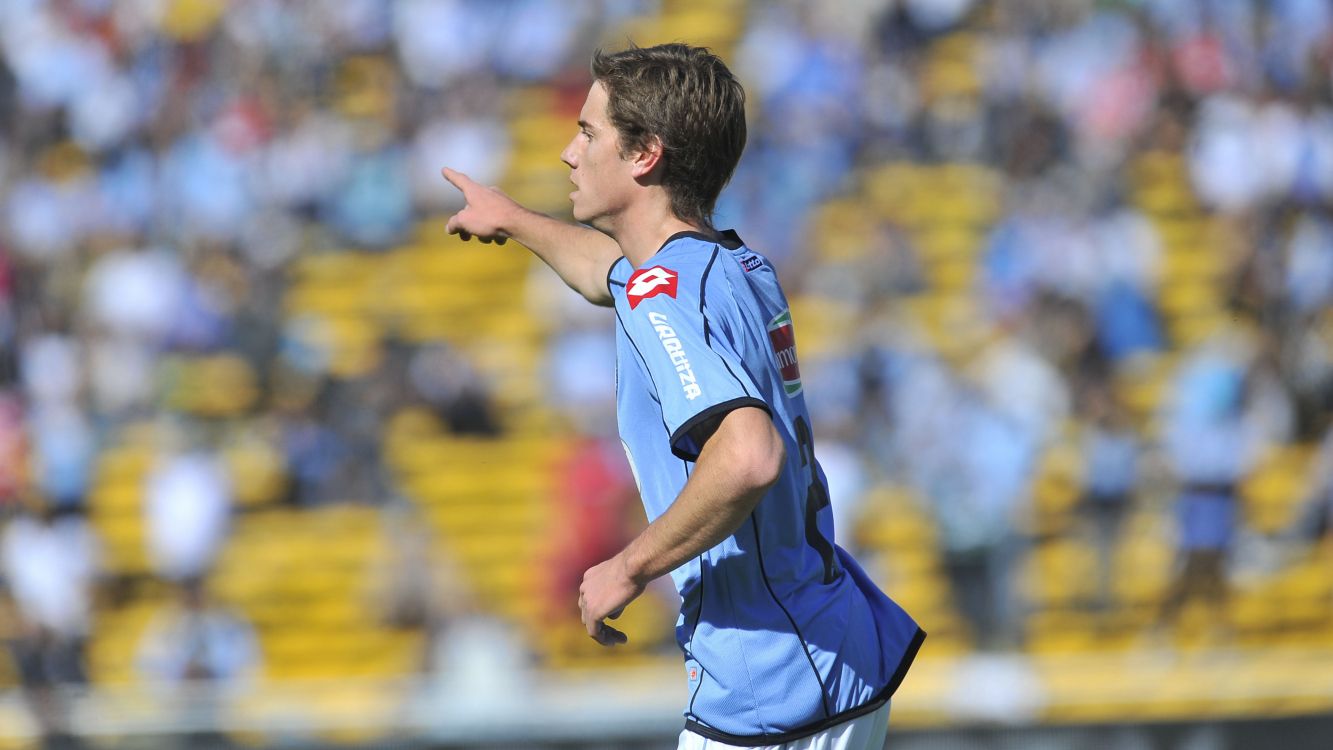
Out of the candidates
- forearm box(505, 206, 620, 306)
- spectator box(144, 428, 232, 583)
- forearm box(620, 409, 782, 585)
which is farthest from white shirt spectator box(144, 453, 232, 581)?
forearm box(620, 409, 782, 585)

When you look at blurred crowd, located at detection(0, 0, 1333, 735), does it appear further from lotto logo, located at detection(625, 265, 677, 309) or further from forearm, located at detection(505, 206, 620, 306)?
lotto logo, located at detection(625, 265, 677, 309)

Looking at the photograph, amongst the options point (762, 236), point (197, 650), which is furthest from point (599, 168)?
point (762, 236)

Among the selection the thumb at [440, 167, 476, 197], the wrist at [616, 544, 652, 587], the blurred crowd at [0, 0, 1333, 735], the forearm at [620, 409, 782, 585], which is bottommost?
the wrist at [616, 544, 652, 587]

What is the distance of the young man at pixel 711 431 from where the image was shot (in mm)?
3197

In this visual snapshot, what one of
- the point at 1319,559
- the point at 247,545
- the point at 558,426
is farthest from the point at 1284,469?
the point at 247,545

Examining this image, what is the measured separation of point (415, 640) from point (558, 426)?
5.87 feet

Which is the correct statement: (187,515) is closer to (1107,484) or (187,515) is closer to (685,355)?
(1107,484)

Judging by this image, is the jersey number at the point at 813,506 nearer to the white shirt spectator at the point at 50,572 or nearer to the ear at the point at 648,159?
the ear at the point at 648,159

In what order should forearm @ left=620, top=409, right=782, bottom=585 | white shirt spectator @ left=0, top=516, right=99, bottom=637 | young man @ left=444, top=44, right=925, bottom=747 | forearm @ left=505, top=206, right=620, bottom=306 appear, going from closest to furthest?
forearm @ left=620, top=409, right=782, bottom=585
young man @ left=444, top=44, right=925, bottom=747
forearm @ left=505, top=206, right=620, bottom=306
white shirt spectator @ left=0, top=516, right=99, bottom=637

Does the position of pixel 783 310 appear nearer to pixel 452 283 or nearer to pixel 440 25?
pixel 452 283

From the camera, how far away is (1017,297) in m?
10.3

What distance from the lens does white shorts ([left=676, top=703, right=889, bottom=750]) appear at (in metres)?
3.41

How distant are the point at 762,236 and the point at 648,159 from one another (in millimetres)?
7456

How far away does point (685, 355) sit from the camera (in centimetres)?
317
